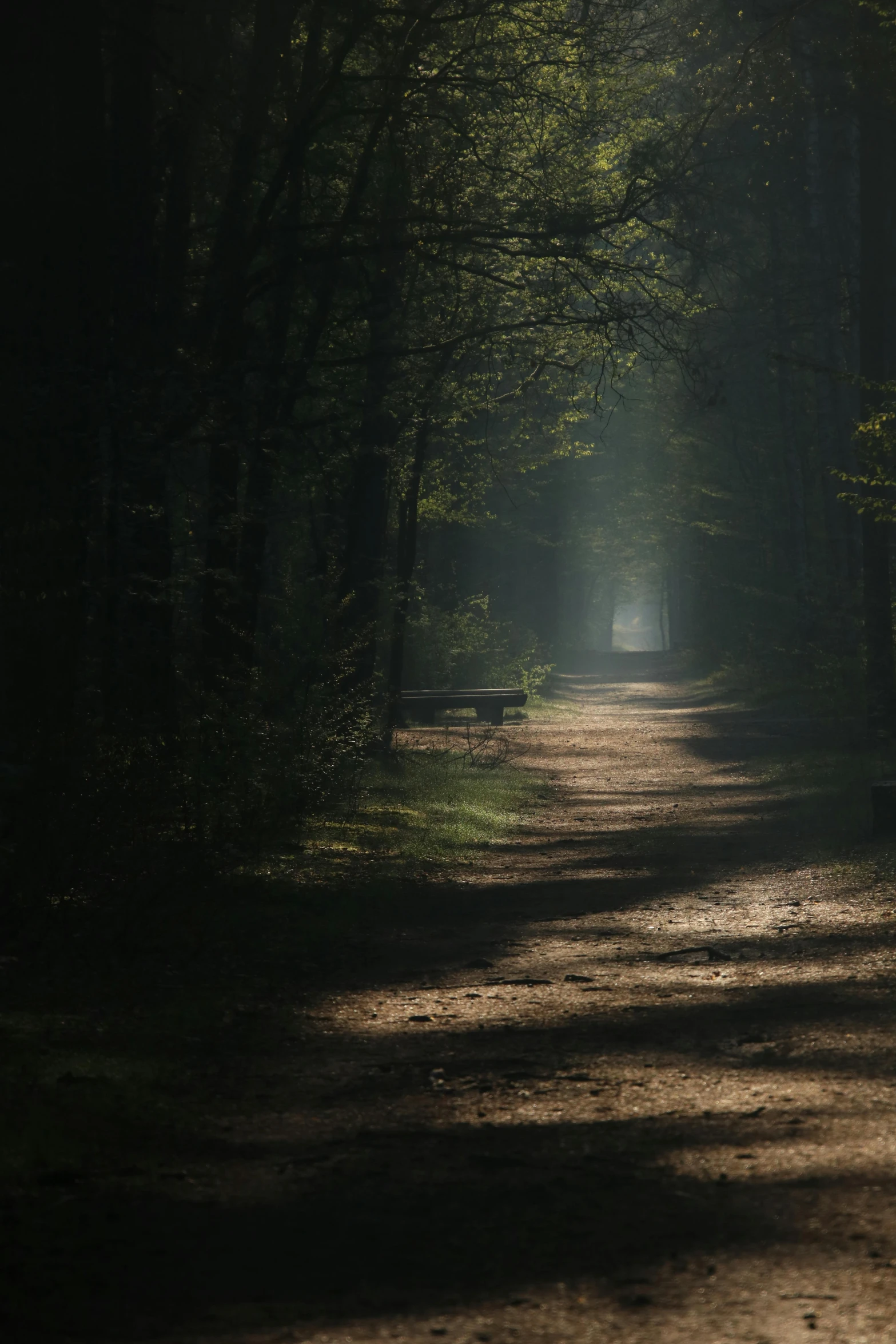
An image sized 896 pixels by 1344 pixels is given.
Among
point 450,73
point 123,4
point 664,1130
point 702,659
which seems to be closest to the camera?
point 664,1130

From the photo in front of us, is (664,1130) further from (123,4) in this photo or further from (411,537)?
(411,537)

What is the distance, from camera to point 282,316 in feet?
41.4

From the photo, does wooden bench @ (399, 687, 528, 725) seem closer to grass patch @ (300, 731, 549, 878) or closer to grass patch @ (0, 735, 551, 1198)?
grass patch @ (300, 731, 549, 878)

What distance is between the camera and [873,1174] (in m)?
4.30

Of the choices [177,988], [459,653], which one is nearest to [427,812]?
[177,988]

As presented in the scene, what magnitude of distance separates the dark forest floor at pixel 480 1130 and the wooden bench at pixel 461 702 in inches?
539

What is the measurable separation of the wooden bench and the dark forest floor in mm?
13684

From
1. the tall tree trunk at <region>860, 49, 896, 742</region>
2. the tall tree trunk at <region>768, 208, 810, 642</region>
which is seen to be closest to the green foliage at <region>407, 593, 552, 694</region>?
the tall tree trunk at <region>768, 208, 810, 642</region>

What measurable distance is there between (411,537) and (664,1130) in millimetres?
17214

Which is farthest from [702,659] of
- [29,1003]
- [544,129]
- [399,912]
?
[29,1003]

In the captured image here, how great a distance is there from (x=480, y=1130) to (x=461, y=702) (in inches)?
773

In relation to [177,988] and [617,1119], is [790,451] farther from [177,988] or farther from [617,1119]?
[617,1119]

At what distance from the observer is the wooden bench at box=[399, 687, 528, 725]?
77.7ft

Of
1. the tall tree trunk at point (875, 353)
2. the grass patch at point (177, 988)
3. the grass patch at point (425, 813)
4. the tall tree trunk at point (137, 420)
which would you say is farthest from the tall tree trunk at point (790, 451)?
the tall tree trunk at point (137, 420)
